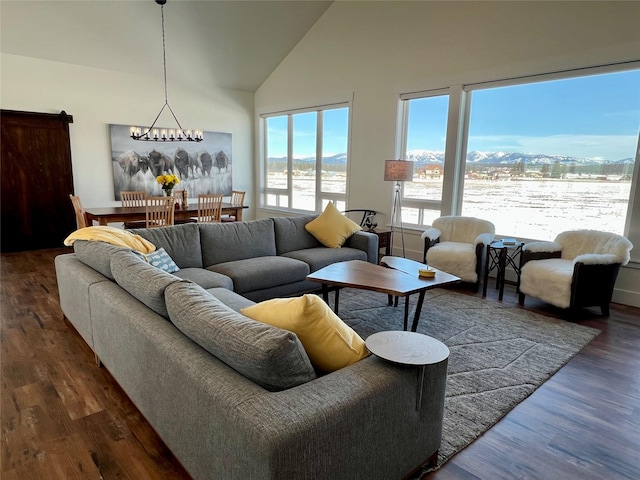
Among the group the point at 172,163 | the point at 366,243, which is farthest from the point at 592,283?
the point at 172,163

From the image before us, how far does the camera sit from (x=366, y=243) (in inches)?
175

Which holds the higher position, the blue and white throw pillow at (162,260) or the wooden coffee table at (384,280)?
the blue and white throw pillow at (162,260)

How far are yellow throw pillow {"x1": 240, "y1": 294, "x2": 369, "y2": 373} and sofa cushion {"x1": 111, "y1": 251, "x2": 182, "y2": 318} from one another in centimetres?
55

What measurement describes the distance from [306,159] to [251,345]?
613 centimetres

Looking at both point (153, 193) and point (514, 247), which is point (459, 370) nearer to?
point (514, 247)

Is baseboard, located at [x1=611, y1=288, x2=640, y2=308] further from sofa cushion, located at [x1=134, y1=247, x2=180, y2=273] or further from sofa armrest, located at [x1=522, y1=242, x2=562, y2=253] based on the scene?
sofa cushion, located at [x1=134, y1=247, x2=180, y2=273]

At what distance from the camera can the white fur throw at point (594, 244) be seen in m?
3.54

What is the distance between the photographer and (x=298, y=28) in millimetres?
6379

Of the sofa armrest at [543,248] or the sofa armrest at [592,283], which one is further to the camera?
the sofa armrest at [543,248]

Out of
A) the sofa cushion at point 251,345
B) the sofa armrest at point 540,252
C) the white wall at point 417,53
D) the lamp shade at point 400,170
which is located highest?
the white wall at point 417,53

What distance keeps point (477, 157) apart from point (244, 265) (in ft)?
10.7

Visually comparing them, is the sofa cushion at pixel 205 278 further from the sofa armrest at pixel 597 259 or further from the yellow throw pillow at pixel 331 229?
the sofa armrest at pixel 597 259

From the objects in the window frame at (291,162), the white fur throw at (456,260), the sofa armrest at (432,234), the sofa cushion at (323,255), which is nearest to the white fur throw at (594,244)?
the white fur throw at (456,260)

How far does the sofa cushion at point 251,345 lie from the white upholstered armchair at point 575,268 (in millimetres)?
3078
